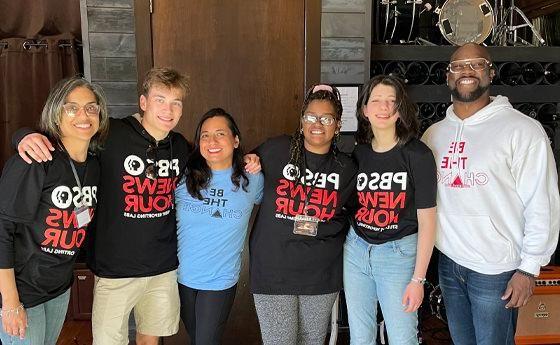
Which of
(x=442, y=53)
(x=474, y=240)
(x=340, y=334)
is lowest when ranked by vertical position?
(x=340, y=334)

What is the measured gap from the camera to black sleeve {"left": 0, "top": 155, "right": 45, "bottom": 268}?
4.75ft

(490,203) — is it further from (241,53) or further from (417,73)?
(241,53)

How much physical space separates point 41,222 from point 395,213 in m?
1.19

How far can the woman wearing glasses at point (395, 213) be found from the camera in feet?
5.59

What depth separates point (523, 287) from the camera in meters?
1.66

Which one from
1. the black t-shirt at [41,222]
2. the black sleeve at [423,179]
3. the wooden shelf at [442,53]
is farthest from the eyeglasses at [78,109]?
the wooden shelf at [442,53]

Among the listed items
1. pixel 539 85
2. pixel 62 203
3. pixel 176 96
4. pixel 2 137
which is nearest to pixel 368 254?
pixel 176 96

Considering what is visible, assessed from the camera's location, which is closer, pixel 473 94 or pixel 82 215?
pixel 82 215

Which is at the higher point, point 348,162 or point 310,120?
point 310,120

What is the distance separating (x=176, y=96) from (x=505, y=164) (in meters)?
1.21

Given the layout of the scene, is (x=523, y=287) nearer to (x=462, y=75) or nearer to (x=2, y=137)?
(x=462, y=75)

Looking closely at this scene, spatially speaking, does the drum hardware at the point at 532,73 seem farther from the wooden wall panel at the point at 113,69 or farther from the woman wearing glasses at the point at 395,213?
the wooden wall panel at the point at 113,69

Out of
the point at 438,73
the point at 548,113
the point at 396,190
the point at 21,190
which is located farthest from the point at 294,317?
the point at 548,113

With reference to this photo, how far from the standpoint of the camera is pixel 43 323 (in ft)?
5.20
